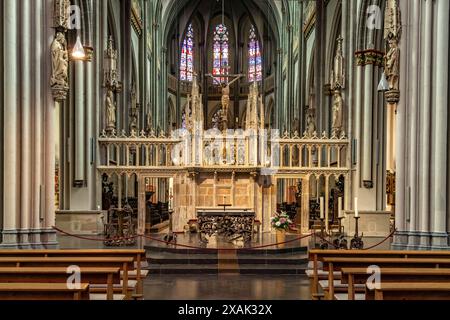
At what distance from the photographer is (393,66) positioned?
48.9 feet

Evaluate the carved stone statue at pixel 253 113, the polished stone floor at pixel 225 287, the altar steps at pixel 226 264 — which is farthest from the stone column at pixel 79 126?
the polished stone floor at pixel 225 287

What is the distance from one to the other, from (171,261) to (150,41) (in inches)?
1080

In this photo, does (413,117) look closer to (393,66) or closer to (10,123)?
(393,66)

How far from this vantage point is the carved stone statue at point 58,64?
46.6 ft

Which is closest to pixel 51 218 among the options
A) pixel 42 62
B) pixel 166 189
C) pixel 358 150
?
pixel 42 62

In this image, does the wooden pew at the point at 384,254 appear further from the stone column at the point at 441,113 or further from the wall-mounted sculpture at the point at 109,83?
the wall-mounted sculpture at the point at 109,83

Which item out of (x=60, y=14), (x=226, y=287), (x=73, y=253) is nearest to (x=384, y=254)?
(x=226, y=287)

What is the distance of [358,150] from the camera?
2064 cm

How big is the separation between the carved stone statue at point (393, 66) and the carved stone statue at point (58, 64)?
798cm

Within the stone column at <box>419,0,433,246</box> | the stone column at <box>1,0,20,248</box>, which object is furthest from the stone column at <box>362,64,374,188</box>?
the stone column at <box>1,0,20,248</box>

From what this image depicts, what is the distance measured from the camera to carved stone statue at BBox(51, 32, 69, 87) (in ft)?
46.6

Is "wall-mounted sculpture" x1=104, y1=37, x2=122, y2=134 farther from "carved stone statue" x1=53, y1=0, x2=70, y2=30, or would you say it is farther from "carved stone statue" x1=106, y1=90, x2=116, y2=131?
"carved stone statue" x1=53, y1=0, x2=70, y2=30

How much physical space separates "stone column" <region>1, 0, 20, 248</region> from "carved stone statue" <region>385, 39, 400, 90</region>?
8956 mm
